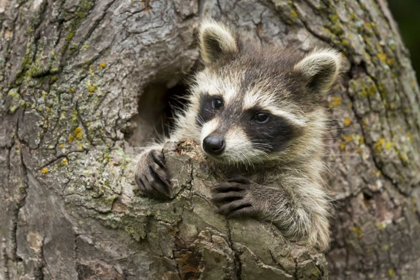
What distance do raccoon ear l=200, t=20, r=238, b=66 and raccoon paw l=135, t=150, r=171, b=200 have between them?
1.03 metres

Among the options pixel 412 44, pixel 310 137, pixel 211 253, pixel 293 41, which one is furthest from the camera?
pixel 412 44

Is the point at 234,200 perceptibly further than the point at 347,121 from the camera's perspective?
No

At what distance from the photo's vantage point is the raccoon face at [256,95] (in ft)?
12.3

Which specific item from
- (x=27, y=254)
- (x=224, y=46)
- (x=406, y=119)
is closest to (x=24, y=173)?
(x=27, y=254)

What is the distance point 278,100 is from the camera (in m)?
3.97

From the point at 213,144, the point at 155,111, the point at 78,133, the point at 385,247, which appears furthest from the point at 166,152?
the point at 385,247

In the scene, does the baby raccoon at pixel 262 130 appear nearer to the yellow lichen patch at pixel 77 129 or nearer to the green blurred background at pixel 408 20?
the yellow lichen patch at pixel 77 129

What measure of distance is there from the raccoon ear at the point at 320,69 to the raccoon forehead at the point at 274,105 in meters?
0.25

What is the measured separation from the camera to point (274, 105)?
12.9ft

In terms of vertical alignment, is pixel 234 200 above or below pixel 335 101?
below

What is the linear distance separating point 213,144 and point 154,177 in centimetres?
44

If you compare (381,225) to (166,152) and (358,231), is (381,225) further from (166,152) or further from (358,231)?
(166,152)

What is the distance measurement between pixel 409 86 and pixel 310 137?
1.39 metres

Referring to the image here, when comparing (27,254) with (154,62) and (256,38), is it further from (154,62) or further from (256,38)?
(256,38)
